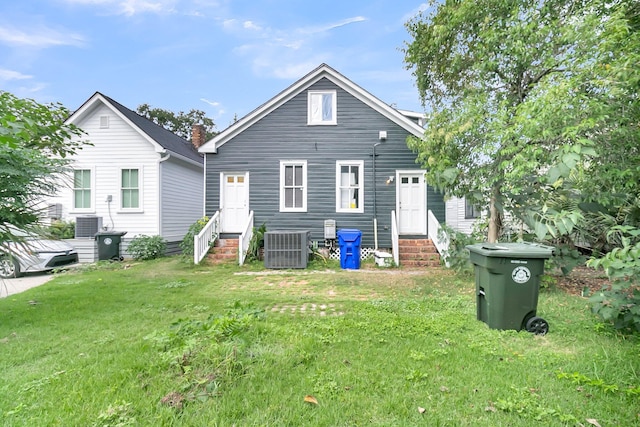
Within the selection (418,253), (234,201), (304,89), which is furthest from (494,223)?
(234,201)

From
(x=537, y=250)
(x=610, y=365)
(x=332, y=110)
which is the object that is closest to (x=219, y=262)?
(x=332, y=110)

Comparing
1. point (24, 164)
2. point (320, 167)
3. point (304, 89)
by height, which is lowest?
point (24, 164)

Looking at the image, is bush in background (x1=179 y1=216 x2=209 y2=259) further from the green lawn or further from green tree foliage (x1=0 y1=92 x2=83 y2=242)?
green tree foliage (x1=0 y1=92 x2=83 y2=242)

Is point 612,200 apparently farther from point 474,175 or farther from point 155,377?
point 155,377

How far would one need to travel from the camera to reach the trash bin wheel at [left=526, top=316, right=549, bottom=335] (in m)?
3.49

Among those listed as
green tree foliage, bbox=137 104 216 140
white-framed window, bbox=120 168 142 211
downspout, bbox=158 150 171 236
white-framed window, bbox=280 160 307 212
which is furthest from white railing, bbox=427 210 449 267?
green tree foliage, bbox=137 104 216 140

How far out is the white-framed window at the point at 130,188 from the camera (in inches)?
448

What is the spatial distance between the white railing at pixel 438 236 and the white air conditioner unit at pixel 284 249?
3838mm

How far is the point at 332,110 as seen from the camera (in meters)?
10.6

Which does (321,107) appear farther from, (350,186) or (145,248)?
(145,248)

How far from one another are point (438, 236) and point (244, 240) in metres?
5.75

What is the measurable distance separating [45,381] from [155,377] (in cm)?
89

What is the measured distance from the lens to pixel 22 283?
725 centimetres

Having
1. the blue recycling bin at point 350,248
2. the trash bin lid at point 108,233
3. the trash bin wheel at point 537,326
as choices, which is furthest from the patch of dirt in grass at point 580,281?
the trash bin lid at point 108,233
